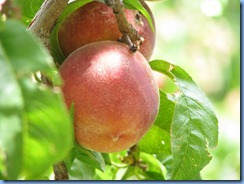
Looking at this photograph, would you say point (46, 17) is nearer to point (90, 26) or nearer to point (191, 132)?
point (90, 26)

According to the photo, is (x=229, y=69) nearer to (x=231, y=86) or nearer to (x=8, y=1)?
(x=231, y=86)

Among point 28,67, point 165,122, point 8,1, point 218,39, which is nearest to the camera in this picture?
point 28,67

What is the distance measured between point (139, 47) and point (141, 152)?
1.13 feet

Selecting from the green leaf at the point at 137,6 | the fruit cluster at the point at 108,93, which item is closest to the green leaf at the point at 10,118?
the fruit cluster at the point at 108,93

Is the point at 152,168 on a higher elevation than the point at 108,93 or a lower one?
lower

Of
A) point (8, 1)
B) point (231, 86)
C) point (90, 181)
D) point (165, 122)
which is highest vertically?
point (8, 1)

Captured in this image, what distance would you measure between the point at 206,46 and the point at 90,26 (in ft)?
7.58

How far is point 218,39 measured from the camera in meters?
3.22

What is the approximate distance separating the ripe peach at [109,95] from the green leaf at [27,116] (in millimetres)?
265

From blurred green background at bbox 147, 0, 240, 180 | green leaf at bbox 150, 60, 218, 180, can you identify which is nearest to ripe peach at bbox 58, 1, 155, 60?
green leaf at bbox 150, 60, 218, 180

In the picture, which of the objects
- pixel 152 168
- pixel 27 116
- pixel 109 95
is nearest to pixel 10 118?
pixel 27 116

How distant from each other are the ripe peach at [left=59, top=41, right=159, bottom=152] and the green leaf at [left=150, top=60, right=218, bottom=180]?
0.19 ft

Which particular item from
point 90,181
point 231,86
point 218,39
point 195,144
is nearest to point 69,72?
point 195,144

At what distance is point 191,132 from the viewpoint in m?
0.92
